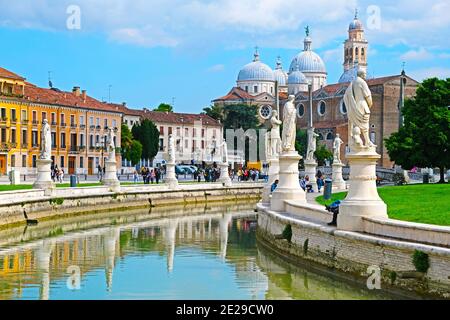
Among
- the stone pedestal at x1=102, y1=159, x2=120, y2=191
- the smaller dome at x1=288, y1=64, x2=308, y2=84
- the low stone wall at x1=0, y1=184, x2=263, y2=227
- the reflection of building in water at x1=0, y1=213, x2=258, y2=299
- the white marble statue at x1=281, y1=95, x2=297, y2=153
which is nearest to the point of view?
the reflection of building in water at x1=0, y1=213, x2=258, y2=299

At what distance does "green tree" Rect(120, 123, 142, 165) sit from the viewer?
100562 millimetres

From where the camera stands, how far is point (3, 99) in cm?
8025

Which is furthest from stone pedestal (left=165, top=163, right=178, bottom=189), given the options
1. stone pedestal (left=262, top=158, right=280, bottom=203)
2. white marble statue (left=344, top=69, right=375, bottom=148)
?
white marble statue (left=344, top=69, right=375, bottom=148)

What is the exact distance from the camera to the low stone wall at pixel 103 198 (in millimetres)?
32869

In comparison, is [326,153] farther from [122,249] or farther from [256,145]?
[122,249]

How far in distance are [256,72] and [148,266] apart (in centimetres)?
13993

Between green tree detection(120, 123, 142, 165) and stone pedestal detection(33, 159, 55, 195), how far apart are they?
6270 centimetres

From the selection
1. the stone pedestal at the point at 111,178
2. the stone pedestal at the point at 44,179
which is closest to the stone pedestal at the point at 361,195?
the stone pedestal at the point at 44,179

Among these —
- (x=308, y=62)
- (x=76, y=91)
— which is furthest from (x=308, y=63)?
(x=76, y=91)

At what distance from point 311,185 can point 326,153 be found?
66.9 m

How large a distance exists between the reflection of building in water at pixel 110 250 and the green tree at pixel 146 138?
238 ft

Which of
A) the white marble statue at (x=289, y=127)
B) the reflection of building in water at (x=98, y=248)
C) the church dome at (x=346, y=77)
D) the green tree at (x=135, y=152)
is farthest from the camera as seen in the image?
the church dome at (x=346, y=77)

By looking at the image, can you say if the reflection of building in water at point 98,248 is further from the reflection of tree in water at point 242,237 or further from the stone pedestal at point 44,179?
the stone pedestal at point 44,179

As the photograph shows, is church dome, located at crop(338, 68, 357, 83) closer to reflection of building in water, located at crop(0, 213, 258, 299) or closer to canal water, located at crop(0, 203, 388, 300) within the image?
reflection of building in water, located at crop(0, 213, 258, 299)
